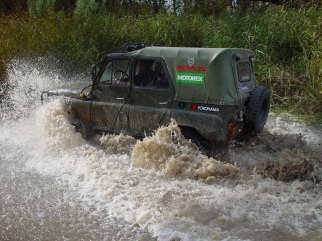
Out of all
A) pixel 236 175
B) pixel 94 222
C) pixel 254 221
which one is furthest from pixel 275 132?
pixel 94 222

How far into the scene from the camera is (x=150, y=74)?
607 centimetres

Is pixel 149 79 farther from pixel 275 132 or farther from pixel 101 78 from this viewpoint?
pixel 275 132

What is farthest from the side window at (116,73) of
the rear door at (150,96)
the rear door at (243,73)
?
the rear door at (243,73)

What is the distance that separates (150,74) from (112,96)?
0.75 meters

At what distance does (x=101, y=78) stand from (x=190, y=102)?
1648mm

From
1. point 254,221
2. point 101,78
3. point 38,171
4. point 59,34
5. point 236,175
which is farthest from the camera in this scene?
point 59,34

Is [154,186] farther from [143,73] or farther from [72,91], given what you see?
[72,91]

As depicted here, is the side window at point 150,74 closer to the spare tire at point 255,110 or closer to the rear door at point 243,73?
the rear door at point 243,73

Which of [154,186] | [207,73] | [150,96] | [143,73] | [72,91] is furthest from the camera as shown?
[72,91]

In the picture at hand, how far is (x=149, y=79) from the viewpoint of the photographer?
6.07 metres

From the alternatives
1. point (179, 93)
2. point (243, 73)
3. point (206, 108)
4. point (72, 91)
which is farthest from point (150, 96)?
point (72, 91)

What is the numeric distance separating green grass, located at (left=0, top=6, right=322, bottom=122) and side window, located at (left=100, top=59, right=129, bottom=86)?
399cm

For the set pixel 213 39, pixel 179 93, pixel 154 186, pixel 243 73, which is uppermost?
pixel 213 39

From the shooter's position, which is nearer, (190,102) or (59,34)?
(190,102)
